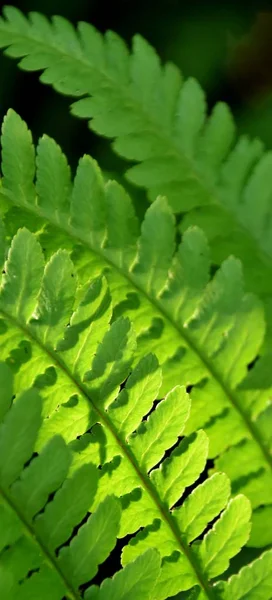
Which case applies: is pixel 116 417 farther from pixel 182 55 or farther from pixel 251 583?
pixel 182 55

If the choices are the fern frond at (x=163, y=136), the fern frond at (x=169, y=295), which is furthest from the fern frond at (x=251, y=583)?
the fern frond at (x=163, y=136)

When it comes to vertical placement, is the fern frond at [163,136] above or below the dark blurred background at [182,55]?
below

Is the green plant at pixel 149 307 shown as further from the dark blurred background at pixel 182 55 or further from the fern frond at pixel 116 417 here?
the dark blurred background at pixel 182 55

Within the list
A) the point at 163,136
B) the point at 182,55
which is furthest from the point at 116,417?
the point at 182,55

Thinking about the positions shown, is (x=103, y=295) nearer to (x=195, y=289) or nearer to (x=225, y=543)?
(x=195, y=289)

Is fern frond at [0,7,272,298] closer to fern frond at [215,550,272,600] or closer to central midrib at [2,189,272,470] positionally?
central midrib at [2,189,272,470]

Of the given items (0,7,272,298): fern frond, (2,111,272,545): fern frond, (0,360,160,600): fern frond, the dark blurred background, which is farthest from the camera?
the dark blurred background

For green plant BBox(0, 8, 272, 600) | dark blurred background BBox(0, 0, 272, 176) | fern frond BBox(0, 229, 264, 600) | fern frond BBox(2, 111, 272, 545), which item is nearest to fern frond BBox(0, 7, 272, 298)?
green plant BBox(0, 8, 272, 600)
